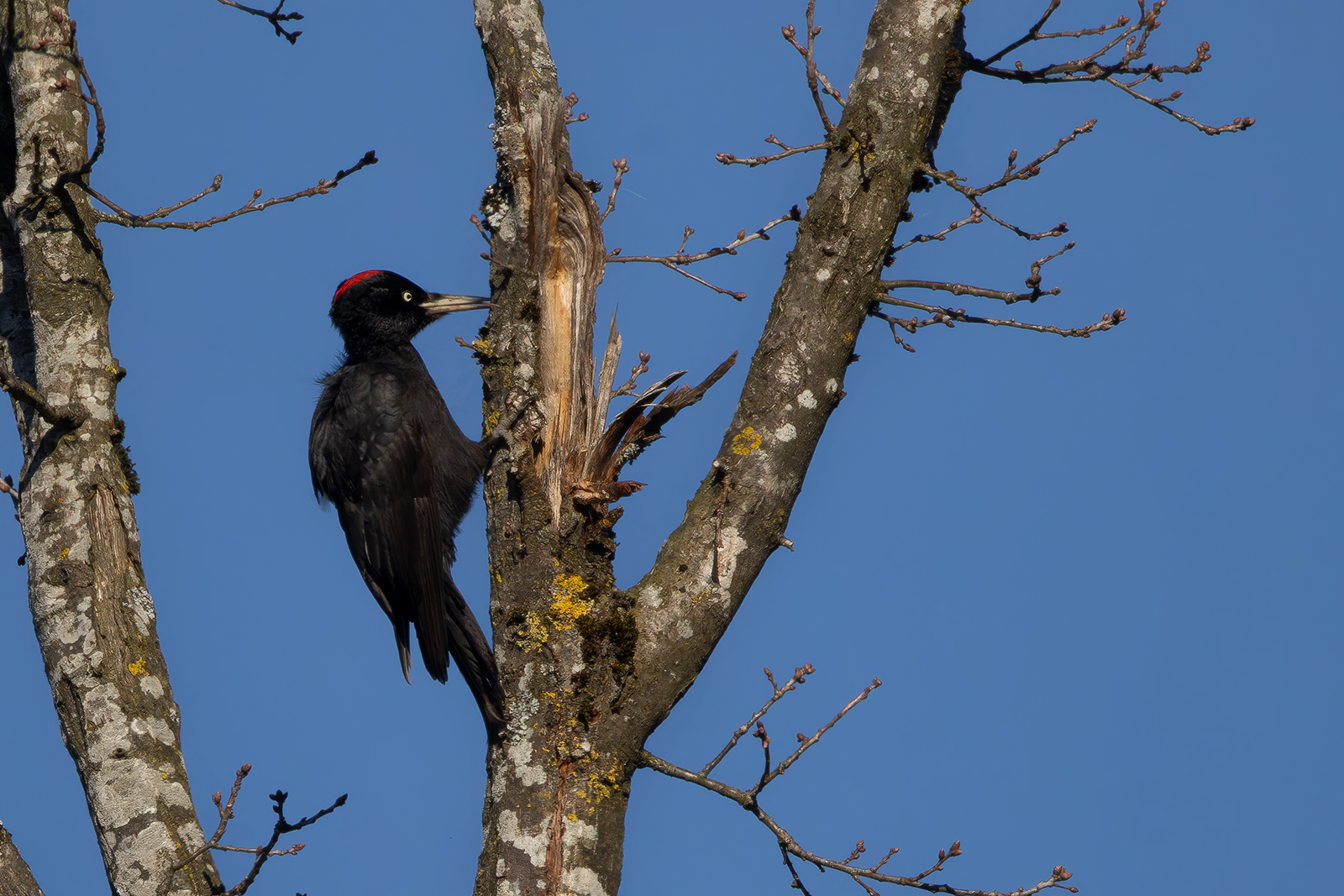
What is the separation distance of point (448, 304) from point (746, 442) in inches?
93.2

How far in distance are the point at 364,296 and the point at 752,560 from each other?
2.72m

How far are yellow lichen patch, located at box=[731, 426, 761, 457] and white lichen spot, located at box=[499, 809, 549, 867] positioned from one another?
3.86 ft

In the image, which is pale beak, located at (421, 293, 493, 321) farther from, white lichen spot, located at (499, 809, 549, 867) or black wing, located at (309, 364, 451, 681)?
white lichen spot, located at (499, 809, 549, 867)

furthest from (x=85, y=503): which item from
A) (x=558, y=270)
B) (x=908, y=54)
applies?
(x=908, y=54)

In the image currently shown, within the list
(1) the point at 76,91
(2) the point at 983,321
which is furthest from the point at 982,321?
(1) the point at 76,91

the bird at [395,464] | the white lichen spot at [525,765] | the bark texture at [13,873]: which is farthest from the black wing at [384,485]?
the bark texture at [13,873]

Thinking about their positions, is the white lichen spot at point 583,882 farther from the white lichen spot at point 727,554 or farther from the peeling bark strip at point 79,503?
the peeling bark strip at point 79,503

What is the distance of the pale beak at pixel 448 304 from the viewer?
17.3ft

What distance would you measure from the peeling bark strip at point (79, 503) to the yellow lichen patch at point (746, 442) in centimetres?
187

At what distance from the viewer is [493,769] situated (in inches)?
126

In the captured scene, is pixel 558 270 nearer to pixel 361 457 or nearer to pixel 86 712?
pixel 361 457

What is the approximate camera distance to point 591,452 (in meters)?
3.59

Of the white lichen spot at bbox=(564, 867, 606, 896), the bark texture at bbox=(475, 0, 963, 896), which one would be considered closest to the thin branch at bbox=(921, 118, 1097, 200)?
the bark texture at bbox=(475, 0, 963, 896)

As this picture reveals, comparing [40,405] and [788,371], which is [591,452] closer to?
[788,371]
